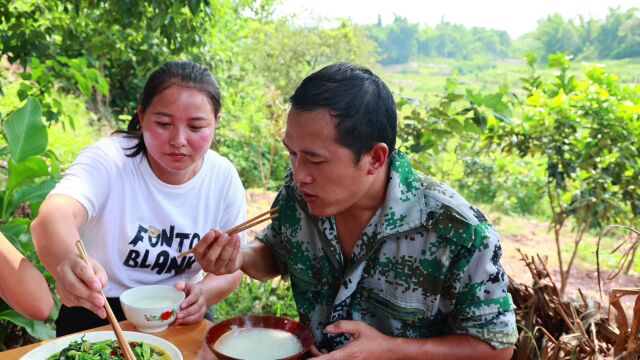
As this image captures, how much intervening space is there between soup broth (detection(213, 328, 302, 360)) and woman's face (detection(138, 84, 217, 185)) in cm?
75

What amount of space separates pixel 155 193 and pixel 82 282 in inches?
27.6

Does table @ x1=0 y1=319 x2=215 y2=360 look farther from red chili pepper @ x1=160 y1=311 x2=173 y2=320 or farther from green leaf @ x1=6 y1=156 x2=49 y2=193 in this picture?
green leaf @ x1=6 y1=156 x2=49 y2=193

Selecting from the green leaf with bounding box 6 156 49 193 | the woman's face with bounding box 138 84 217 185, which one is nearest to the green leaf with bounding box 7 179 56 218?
the green leaf with bounding box 6 156 49 193

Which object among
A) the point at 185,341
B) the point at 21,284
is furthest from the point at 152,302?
the point at 21,284

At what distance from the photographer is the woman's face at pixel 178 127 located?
1.98 meters

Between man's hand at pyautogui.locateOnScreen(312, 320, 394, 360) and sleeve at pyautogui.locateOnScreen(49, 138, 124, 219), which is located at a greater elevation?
sleeve at pyautogui.locateOnScreen(49, 138, 124, 219)

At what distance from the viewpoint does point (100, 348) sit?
1476 mm

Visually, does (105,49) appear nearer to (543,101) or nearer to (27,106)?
(27,106)

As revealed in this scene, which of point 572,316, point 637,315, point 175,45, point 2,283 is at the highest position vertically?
point 175,45

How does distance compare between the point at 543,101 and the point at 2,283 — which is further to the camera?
the point at 543,101

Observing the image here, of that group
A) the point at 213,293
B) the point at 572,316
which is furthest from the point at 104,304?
the point at 572,316

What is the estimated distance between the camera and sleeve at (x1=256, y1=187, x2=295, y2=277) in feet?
6.03

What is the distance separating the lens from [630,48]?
695 centimetres

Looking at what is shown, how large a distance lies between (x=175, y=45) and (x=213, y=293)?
2.79m
